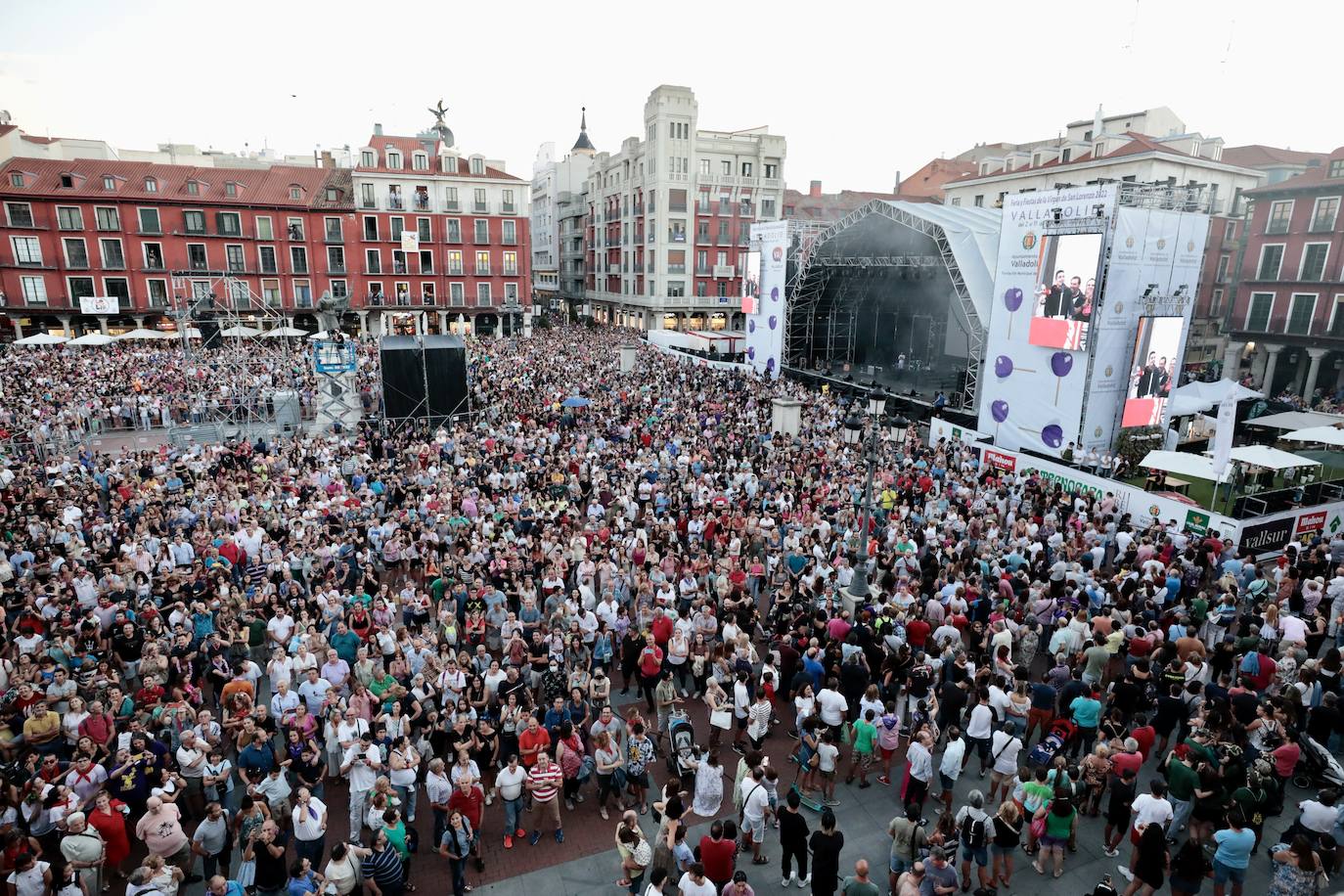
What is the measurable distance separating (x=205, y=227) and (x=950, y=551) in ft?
159

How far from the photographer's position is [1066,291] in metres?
20.3

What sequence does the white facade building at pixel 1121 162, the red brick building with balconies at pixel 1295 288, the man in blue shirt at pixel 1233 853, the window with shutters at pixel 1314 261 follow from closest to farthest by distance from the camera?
1. the man in blue shirt at pixel 1233 853
2. the red brick building with balconies at pixel 1295 288
3. the window with shutters at pixel 1314 261
4. the white facade building at pixel 1121 162

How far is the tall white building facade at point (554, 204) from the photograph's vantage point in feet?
238

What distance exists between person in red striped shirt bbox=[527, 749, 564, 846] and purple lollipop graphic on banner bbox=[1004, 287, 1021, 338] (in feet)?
67.1

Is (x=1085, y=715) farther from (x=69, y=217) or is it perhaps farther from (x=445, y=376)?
(x=69, y=217)

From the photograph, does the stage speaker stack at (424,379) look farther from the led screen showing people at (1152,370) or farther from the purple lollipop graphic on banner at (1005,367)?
the led screen showing people at (1152,370)

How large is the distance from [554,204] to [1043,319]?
64.5m

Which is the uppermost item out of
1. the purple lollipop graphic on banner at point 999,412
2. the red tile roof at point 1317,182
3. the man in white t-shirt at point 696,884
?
the red tile roof at point 1317,182

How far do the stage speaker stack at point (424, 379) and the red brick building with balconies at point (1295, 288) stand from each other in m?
36.1

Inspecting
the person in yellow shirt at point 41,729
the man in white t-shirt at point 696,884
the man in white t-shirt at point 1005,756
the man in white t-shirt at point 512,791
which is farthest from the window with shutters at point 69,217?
the man in white t-shirt at point 1005,756

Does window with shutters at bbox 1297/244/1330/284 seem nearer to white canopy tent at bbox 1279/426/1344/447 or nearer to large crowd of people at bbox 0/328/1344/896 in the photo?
white canopy tent at bbox 1279/426/1344/447

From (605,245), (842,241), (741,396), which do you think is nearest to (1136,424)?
(741,396)

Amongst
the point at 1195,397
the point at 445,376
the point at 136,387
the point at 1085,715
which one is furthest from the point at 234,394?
the point at 1195,397

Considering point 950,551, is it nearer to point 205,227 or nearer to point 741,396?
point 741,396
